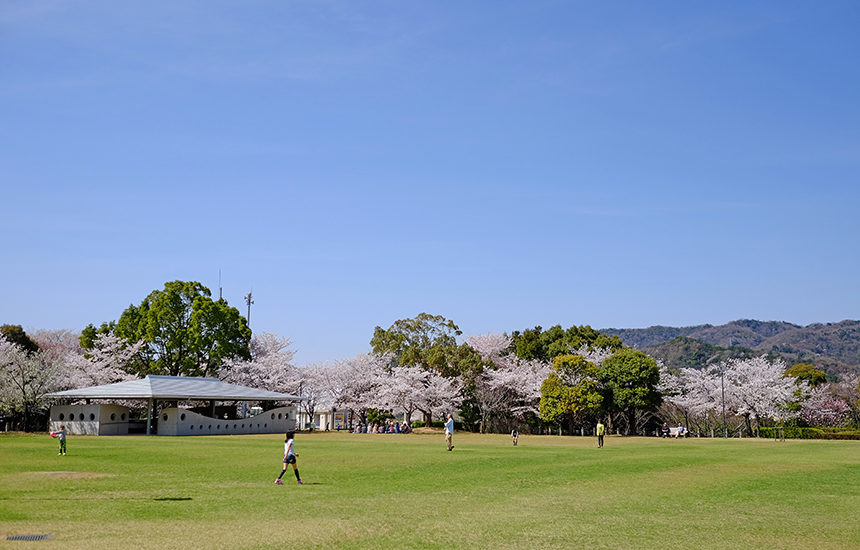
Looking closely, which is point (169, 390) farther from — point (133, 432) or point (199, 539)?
point (199, 539)

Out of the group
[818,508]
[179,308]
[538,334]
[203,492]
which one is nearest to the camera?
[818,508]

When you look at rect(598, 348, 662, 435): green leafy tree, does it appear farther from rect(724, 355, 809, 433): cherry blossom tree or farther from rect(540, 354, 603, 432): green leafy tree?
rect(724, 355, 809, 433): cherry blossom tree

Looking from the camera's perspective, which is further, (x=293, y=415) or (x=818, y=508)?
(x=293, y=415)

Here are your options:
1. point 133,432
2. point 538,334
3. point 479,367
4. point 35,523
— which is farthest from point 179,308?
point 35,523

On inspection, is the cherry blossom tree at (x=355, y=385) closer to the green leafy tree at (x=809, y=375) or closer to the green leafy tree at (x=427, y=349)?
the green leafy tree at (x=427, y=349)

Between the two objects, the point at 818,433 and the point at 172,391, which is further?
the point at 818,433

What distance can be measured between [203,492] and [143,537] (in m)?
5.91

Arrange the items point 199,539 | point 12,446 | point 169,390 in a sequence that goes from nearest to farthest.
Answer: point 199,539, point 12,446, point 169,390

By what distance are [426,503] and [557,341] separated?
176ft

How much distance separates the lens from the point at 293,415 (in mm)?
61781

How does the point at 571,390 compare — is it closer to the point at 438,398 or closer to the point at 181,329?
the point at 438,398

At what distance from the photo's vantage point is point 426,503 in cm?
1617

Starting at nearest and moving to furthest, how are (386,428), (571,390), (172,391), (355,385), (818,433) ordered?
1. (172,391)
2. (818,433)
3. (571,390)
4. (386,428)
5. (355,385)

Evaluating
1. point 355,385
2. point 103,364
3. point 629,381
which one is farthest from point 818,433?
point 103,364
